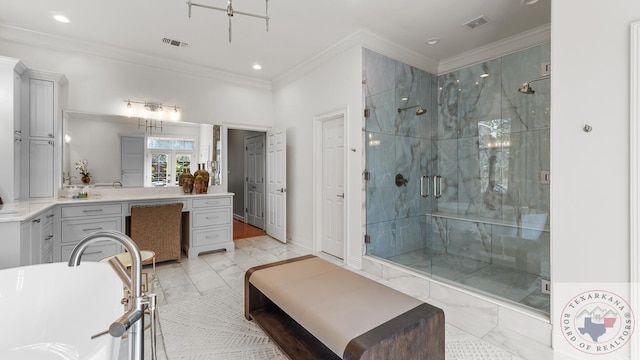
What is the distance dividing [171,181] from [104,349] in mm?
3669

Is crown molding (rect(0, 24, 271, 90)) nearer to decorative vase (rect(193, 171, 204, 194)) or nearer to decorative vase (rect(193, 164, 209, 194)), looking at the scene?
decorative vase (rect(193, 164, 209, 194))

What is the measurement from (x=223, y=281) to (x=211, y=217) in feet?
4.20

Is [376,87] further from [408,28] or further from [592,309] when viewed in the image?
[592,309]

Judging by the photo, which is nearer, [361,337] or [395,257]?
[361,337]

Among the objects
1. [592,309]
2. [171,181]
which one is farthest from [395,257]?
[171,181]

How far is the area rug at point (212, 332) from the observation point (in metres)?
1.95

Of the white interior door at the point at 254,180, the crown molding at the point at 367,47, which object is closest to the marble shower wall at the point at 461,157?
the crown molding at the point at 367,47

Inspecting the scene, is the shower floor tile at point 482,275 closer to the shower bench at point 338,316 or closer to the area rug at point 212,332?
the shower bench at point 338,316

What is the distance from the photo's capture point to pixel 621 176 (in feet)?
5.68

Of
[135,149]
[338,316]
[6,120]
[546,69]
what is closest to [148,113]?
[135,149]

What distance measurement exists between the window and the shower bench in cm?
279

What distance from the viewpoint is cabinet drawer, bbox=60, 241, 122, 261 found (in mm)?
3231

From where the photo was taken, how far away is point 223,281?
3.20 metres

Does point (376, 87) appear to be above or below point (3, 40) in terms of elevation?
below
